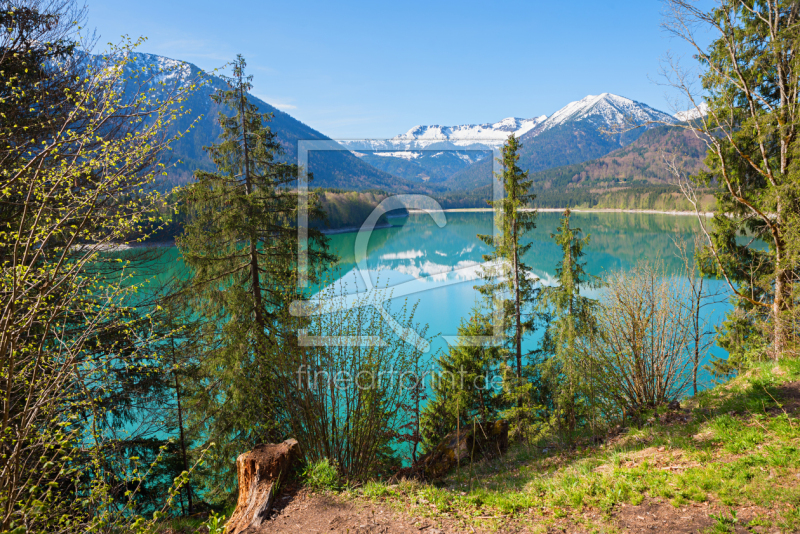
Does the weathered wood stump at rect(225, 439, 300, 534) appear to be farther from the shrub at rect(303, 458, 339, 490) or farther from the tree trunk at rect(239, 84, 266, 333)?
the tree trunk at rect(239, 84, 266, 333)

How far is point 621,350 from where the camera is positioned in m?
6.55

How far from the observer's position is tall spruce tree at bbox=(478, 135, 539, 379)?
45.2 feet

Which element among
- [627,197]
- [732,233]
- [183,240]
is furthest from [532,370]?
[627,197]

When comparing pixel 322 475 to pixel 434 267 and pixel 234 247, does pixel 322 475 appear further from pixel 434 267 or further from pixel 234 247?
pixel 434 267

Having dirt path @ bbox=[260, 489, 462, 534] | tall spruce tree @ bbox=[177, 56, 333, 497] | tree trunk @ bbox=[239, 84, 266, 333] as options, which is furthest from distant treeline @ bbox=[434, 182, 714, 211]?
dirt path @ bbox=[260, 489, 462, 534]

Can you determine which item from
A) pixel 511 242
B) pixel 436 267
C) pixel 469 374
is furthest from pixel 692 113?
pixel 436 267

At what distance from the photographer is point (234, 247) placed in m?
10.2

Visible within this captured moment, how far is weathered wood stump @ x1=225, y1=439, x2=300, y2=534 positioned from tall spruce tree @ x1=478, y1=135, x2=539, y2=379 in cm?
1042

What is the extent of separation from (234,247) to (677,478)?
9.57 meters

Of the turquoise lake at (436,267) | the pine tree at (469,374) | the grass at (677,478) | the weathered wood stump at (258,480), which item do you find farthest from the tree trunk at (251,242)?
the grass at (677,478)

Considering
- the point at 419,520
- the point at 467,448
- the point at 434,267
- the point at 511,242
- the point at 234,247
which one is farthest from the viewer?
the point at 434,267

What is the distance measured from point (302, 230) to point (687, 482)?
868 cm

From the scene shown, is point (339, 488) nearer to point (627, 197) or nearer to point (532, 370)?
point (532, 370)

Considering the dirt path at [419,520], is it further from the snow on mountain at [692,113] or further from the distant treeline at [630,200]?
the distant treeline at [630,200]
